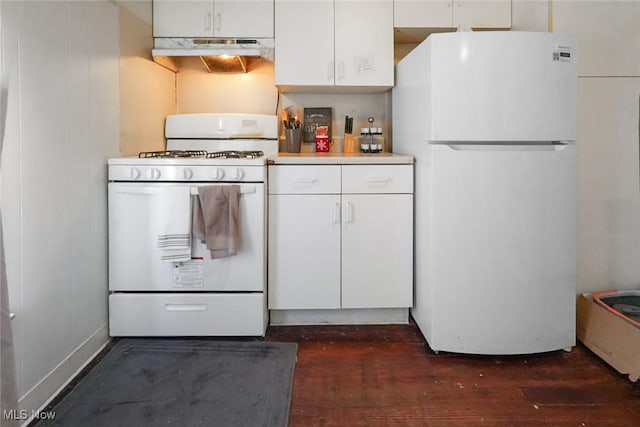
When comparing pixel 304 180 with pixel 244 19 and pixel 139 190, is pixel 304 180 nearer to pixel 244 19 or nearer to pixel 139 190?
pixel 139 190

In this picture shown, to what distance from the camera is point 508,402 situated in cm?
172

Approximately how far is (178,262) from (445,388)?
1.31 metres

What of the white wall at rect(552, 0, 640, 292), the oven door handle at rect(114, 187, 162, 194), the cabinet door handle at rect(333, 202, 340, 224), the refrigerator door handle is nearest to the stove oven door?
the oven door handle at rect(114, 187, 162, 194)

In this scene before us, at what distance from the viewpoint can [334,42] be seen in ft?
8.89

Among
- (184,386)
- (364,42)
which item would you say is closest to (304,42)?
(364,42)

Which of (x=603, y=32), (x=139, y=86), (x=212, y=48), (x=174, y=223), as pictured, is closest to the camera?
(x=174, y=223)

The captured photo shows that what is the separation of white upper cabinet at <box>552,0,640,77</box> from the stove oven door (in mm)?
1685

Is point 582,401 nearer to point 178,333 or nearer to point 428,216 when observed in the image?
point 428,216

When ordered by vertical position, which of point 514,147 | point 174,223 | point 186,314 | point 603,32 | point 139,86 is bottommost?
point 186,314

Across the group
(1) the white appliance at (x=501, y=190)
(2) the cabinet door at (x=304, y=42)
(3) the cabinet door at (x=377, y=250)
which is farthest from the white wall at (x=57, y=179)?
(1) the white appliance at (x=501, y=190)

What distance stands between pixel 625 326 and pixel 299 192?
5.06 feet

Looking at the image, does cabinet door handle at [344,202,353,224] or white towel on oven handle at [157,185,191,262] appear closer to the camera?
white towel on oven handle at [157,185,191,262]

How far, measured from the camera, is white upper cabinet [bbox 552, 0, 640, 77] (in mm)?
2273

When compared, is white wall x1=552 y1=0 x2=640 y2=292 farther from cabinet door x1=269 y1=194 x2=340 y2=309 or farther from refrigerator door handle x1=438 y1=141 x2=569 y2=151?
cabinet door x1=269 y1=194 x2=340 y2=309
